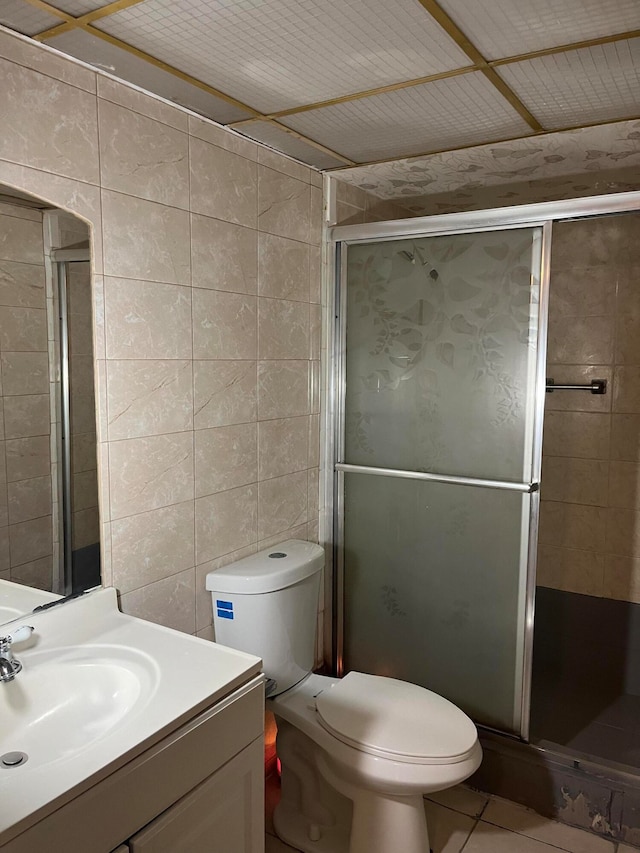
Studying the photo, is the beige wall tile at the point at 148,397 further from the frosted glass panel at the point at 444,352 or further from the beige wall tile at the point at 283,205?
the frosted glass panel at the point at 444,352

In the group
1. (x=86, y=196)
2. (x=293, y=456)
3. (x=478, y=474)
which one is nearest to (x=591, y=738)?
(x=478, y=474)

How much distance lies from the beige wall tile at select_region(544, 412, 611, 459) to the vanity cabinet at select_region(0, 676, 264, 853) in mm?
2052

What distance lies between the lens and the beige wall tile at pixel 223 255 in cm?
186

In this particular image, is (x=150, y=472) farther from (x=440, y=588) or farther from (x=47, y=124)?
(x=440, y=588)

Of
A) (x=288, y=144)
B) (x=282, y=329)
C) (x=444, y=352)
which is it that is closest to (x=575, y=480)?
(x=444, y=352)

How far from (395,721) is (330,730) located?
18 cm

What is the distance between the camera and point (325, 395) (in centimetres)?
247

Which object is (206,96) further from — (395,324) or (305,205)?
(395,324)

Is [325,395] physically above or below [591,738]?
above

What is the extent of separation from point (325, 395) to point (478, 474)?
0.63 meters

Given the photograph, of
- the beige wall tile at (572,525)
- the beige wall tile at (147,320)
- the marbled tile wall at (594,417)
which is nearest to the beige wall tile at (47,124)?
the beige wall tile at (147,320)

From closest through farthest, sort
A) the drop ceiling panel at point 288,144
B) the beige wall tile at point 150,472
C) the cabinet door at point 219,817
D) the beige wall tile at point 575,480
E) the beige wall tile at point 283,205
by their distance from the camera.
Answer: the cabinet door at point 219,817, the beige wall tile at point 150,472, the drop ceiling panel at point 288,144, the beige wall tile at point 283,205, the beige wall tile at point 575,480

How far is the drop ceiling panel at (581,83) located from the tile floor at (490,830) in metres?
2.09

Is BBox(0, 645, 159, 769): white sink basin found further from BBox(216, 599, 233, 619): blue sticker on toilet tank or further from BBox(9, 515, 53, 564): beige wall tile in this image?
BBox(216, 599, 233, 619): blue sticker on toilet tank
